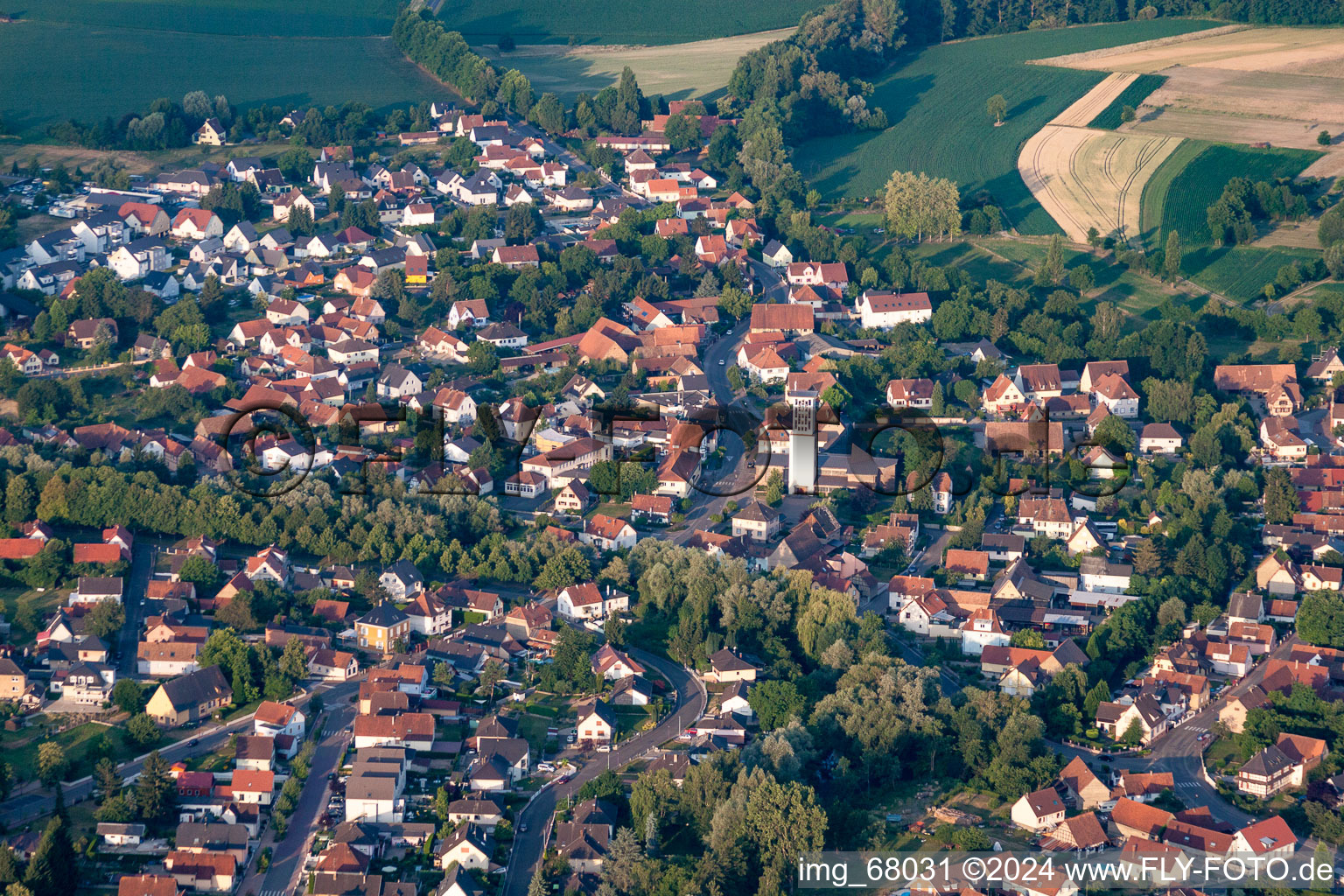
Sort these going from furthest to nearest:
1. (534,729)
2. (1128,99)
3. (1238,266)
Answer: (1128,99) → (1238,266) → (534,729)

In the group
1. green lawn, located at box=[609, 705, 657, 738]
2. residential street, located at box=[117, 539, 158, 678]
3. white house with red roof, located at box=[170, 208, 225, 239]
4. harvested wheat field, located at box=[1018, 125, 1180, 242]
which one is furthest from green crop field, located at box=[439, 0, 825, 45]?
green lawn, located at box=[609, 705, 657, 738]

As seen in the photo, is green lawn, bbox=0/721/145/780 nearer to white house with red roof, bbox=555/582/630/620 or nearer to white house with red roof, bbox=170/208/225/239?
white house with red roof, bbox=555/582/630/620

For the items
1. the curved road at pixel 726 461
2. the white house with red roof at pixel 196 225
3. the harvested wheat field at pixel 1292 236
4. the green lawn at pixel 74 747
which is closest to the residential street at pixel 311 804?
the green lawn at pixel 74 747

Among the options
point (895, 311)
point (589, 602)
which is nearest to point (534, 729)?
point (589, 602)

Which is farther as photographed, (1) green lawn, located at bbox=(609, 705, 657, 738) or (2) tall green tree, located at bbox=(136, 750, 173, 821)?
(1) green lawn, located at bbox=(609, 705, 657, 738)

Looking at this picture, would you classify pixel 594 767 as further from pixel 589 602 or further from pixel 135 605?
pixel 135 605

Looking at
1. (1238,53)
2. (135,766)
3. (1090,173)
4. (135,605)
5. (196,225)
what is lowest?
(135,766)

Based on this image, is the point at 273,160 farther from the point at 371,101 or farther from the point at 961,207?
the point at 961,207
